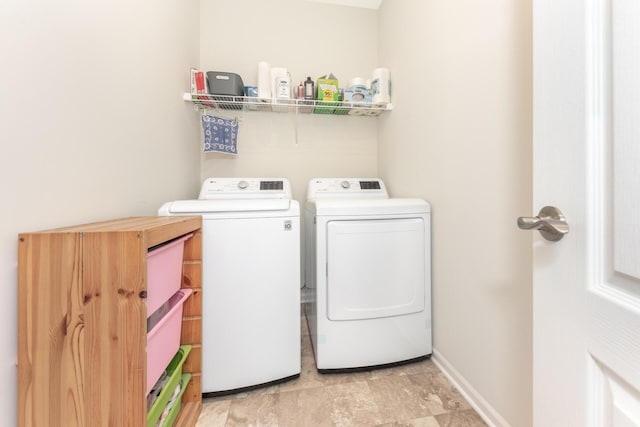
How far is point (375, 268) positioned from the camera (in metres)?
1.42

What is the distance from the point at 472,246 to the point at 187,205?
4.43 ft

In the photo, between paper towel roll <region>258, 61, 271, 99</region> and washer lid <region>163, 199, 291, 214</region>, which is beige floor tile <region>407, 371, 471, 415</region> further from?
paper towel roll <region>258, 61, 271, 99</region>

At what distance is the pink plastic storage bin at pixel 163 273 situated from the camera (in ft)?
2.60

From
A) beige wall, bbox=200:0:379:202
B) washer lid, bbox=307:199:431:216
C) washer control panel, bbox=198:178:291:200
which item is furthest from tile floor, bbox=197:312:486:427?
beige wall, bbox=200:0:379:202

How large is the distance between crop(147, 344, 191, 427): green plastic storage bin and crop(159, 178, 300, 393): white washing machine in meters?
0.13

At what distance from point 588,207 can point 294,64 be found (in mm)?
2253

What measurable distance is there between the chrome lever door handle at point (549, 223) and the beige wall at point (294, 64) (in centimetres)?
180

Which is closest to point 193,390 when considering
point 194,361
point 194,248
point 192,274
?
point 194,361

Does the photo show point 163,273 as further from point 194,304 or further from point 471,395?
point 471,395

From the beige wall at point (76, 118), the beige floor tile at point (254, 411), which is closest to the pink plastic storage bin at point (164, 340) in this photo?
the beige wall at point (76, 118)

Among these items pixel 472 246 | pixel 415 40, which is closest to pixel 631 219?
pixel 472 246

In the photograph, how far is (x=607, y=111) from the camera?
0.42 metres

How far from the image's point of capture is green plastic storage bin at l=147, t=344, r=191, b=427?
0.81 meters

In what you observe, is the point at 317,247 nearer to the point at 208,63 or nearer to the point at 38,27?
the point at 38,27
